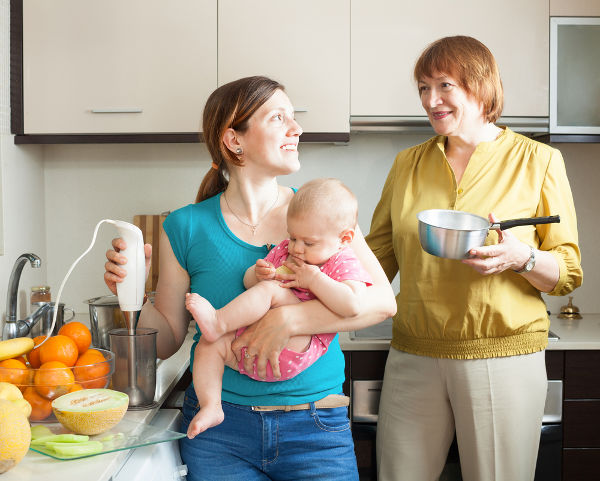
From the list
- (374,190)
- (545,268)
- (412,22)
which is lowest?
(545,268)

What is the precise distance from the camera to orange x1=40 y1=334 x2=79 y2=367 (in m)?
1.28

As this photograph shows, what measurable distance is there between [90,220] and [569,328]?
1937mm

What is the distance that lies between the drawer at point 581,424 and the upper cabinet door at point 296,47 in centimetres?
131

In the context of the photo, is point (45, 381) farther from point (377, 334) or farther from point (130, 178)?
point (130, 178)

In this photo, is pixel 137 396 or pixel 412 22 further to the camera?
pixel 412 22

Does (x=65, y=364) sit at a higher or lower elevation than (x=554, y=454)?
higher

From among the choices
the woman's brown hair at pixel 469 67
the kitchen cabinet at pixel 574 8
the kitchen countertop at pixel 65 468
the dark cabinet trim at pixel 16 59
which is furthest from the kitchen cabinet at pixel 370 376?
the dark cabinet trim at pixel 16 59

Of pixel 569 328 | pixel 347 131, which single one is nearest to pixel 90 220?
pixel 347 131

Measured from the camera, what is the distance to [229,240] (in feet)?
4.68

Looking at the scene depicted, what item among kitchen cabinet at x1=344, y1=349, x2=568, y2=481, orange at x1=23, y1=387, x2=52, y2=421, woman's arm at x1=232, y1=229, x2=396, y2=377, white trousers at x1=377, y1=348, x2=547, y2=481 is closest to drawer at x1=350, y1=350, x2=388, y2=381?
kitchen cabinet at x1=344, y1=349, x2=568, y2=481

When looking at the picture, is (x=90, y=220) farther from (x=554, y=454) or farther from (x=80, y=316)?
(x=554, y=454)

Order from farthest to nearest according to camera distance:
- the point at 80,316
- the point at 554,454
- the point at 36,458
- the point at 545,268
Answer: the point at 80,316, the point at 554,454, the point at 545,268, the point at 36,458

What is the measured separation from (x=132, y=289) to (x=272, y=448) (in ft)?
1.43

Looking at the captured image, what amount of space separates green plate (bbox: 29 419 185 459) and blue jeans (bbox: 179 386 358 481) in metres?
0.18
